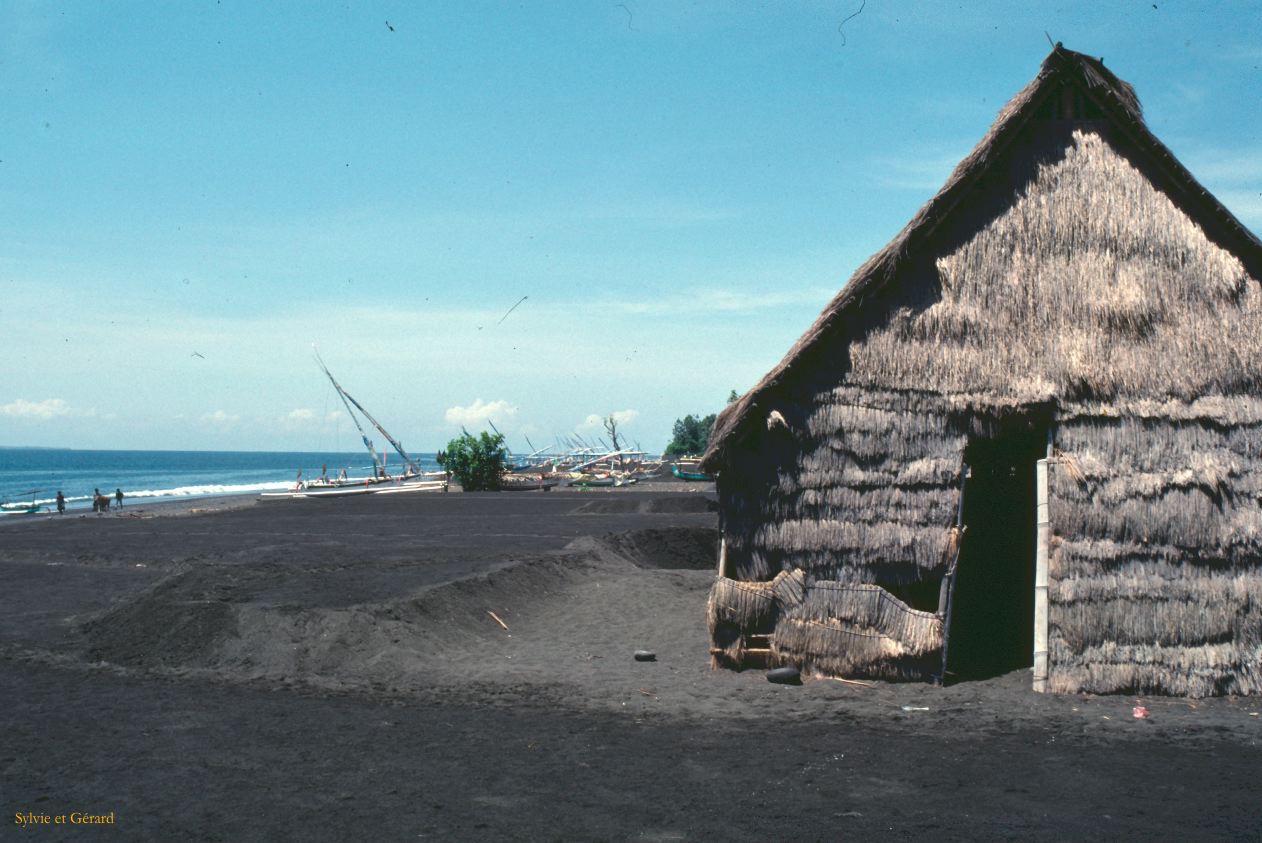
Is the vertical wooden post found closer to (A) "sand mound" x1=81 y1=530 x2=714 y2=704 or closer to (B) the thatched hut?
(B) the thatched hut

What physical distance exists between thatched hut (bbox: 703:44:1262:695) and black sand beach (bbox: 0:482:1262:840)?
2.01 feet

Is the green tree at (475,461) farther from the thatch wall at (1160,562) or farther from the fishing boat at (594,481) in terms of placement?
the thatch wall at (1160,562)

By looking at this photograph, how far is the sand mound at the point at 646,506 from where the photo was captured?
39.2m

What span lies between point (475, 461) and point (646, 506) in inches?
786

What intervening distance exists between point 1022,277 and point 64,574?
21.7 metres

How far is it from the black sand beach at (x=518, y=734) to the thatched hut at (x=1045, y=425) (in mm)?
613

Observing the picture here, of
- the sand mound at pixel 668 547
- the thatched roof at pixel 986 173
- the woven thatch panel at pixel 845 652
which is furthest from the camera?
the sand mound at pixel 668 547

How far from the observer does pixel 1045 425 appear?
10.5 m

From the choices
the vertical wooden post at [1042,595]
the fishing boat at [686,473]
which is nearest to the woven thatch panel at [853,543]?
the vertical wooden post at [1042,595]

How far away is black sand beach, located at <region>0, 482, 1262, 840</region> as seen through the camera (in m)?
6.85

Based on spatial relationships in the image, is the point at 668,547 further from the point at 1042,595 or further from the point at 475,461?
the point at 475,461

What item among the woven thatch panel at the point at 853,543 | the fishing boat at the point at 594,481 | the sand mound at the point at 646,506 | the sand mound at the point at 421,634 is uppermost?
the woven thatch panel at the point at 853,543

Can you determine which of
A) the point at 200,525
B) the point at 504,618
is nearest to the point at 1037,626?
the point at 504,618

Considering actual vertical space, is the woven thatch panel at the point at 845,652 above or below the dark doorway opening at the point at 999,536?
below
